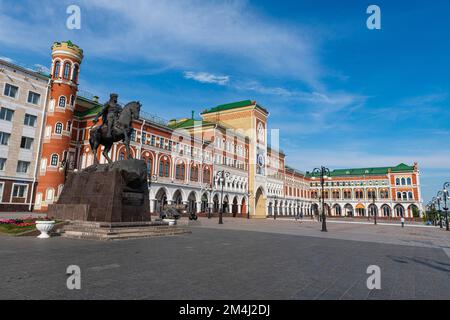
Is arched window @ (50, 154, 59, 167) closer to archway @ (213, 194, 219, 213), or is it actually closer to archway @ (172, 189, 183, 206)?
archway @ (172, 189, 183, 206)

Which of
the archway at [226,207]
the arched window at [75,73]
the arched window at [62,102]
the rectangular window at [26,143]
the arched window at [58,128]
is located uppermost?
the arched window at [75,73]

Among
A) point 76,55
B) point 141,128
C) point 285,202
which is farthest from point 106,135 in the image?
point 285,202

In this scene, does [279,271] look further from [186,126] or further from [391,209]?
[391,209]

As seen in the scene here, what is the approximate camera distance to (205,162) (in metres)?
51.1

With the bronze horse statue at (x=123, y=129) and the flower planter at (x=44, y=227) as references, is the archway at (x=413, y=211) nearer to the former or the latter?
the bronze horse statue at (x=123, y=129)

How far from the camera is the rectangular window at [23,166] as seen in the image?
3469 cm

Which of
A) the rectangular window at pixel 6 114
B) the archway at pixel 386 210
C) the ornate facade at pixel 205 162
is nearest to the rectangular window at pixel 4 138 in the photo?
the rectangular window at pixel 6 114

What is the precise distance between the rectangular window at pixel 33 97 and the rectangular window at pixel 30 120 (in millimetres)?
1820

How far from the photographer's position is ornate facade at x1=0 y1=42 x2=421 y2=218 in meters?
37.0

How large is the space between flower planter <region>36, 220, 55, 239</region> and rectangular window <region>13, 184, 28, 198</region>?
2792 cm

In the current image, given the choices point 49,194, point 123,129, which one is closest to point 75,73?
point 49,194

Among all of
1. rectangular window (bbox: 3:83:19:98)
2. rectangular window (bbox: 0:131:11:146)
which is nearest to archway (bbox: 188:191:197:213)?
rectangular window (bbox: 0:131:11:146)

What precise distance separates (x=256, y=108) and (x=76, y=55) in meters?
37.2
